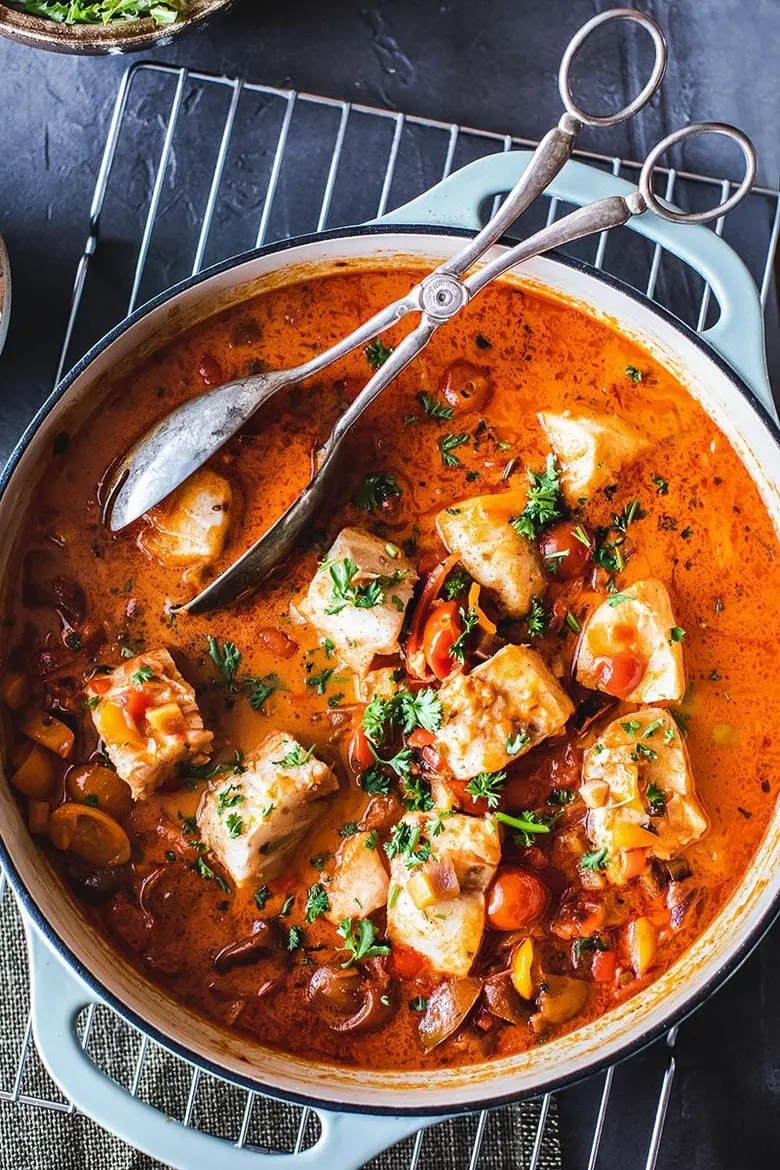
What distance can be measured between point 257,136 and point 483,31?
33.6 inches

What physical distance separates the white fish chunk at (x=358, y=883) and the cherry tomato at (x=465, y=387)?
1.28 m

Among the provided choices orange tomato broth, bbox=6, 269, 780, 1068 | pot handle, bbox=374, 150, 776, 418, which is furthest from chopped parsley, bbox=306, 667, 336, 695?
pot handle, bbox=374, 150, 776, 418

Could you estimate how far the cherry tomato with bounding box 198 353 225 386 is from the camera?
130 inches

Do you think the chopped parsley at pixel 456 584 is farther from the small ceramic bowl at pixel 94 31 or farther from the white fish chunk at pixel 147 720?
the small ceramic bowl at pixel 94 31

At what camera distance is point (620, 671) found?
10.7 ft

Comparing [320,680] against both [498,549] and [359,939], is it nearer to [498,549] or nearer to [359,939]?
[498,549]

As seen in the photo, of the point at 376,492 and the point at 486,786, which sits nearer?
the point at 486,786

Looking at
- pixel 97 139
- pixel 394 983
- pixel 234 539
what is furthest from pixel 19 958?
pixel 97 139

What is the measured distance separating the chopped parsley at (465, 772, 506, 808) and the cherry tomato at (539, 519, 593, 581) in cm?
61

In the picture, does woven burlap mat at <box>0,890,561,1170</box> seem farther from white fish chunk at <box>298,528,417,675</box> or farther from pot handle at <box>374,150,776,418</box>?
pot handle at <box>374,150,776,418</box>

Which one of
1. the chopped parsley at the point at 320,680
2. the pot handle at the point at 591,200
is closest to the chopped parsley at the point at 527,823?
the chopped parsley at the point at 320,680

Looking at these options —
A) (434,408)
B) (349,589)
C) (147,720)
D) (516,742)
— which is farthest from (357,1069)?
(434,408)

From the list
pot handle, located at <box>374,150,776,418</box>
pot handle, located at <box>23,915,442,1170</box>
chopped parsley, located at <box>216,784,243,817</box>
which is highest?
pot handle, located at <box>374,150,776,418</box>

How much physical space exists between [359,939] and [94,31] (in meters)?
2.72
